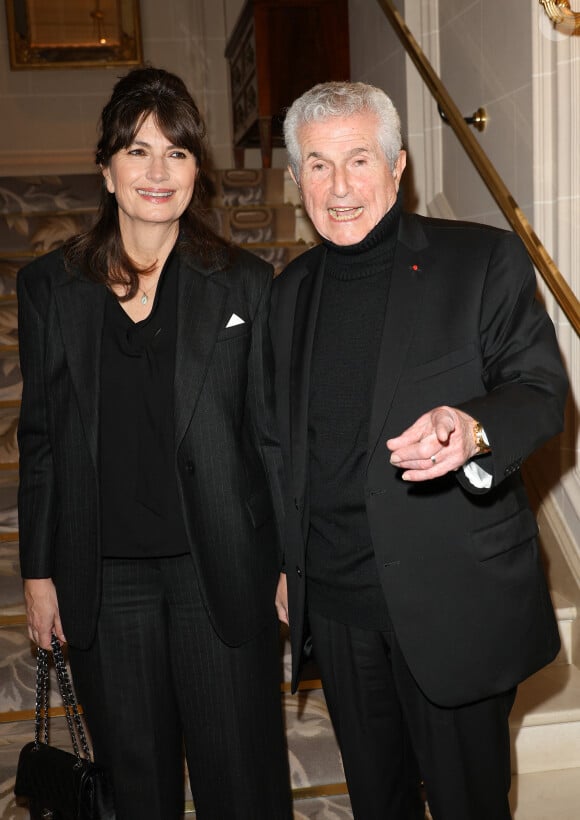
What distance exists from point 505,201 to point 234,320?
1312 millimetres

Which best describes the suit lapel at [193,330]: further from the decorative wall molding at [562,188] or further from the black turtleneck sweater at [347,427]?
the decorative wall molding at [562,188]

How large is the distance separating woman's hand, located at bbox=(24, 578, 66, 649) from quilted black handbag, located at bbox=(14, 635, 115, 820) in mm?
24

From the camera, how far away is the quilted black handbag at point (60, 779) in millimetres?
2002

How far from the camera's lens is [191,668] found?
195 cm

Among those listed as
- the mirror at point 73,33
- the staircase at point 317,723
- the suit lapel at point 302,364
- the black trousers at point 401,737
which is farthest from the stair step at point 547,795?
the mirror at point 73,33

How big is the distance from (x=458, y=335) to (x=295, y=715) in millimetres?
1628

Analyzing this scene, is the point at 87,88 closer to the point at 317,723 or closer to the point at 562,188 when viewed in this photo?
the point at 562,188

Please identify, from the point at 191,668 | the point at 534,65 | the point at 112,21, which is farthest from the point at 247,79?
the point at 191,668

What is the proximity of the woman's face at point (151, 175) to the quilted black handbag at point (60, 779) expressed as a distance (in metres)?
0.99

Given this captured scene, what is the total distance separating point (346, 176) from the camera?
5.98 ft

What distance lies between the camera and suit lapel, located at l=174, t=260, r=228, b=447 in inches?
74.3

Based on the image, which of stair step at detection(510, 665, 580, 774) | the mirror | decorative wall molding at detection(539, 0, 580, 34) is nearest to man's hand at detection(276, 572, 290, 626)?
stair step at detection(510, 665, 580, 774)

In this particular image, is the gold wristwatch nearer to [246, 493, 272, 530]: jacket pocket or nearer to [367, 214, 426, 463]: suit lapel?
[367, 214, 426, 463]: suit lapel

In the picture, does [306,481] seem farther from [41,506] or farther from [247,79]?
[247,79]
